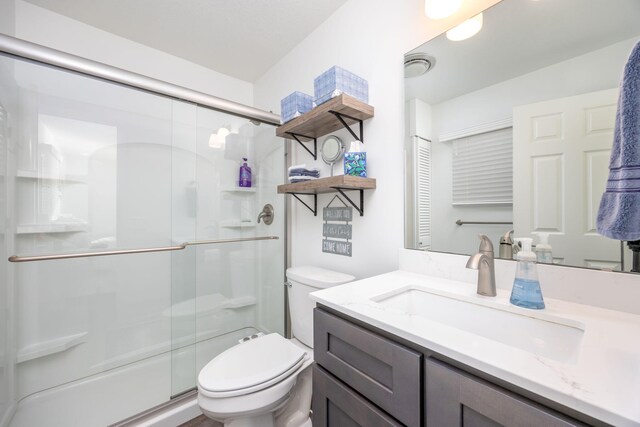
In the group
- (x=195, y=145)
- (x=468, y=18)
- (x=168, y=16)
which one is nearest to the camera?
(x=468, y=18)

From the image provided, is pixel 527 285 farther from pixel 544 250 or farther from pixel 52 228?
pixel 52 228

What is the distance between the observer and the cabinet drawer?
0.56 metres

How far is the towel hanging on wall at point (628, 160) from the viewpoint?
52 cm

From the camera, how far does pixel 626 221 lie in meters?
0.54

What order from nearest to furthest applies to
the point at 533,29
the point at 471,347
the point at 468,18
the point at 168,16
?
the point at 471,347, the point at 533,29, the point at 468,18, the point at 168,16

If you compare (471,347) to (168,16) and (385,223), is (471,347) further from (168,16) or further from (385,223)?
(168,16)

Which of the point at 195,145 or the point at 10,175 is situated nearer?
the point at 10,175

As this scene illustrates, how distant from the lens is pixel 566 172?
0.76 metres

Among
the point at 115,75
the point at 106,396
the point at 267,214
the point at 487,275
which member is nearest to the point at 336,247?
the point at 267,214

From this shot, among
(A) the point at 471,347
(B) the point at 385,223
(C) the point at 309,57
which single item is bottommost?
(A) the point at 471,347

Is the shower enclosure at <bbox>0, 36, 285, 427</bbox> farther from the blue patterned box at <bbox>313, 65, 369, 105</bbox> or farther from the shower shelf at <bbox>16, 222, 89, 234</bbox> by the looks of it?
the blue patterned box at <bbox>313, 65, 369, 105</bbox>

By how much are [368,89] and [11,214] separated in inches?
75.4

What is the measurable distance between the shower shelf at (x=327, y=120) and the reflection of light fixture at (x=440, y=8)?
0.41 m

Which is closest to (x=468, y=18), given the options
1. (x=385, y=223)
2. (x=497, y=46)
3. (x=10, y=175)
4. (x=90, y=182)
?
(x=497, y=46)
